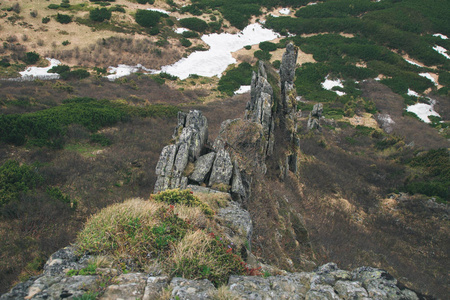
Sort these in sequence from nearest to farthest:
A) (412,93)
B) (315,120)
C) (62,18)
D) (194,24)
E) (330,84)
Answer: (315,120) → (62,18) → (412,93) → (330,84) → (194,24)

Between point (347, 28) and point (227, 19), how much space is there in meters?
30.7

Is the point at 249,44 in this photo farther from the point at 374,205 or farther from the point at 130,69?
the point at 374,205

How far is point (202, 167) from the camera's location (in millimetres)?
9711

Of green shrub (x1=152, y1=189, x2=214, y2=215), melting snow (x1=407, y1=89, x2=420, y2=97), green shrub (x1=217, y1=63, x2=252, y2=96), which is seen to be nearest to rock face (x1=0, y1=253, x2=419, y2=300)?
green shrub (x1=152, y1=189, x2=214, y2=215)

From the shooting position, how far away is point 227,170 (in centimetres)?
958

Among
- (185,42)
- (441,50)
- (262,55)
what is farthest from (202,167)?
(441,50)

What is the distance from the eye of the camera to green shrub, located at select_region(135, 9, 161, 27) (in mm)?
49688

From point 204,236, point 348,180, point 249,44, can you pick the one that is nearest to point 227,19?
point 249,44

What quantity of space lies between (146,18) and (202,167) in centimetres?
5117

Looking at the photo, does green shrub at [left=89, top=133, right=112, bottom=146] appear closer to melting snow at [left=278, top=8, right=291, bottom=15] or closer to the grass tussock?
the grass tussock

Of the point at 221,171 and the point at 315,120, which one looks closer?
the point at 221,171

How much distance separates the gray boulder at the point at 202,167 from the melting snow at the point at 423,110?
145ft

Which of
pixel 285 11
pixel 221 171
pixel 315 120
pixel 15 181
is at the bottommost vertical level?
pixel 315 120

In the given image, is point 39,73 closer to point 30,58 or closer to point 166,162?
point 30,58
